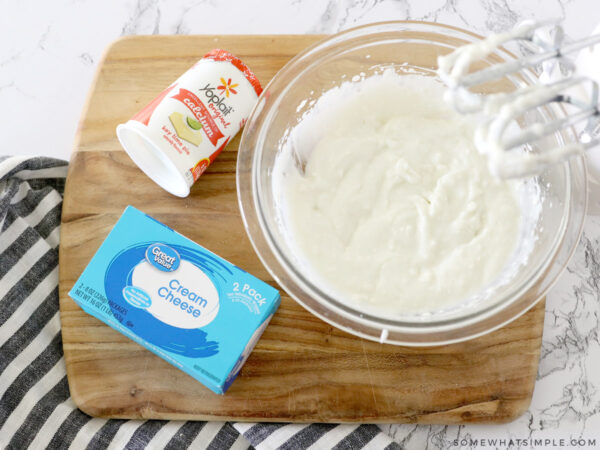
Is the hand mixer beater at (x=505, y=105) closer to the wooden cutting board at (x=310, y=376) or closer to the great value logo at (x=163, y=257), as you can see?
the wooden cutting board at (x=310, y=376)

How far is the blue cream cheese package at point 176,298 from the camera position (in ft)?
4.08

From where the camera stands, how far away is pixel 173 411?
1.32 meters

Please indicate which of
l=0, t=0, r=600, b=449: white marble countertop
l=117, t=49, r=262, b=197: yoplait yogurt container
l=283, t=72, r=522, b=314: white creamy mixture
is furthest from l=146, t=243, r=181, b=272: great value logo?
l=0, t=0, r=600, b=449: white marble countertop

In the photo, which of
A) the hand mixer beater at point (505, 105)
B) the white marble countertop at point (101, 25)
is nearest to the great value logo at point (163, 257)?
the white marble countertop at point (101, 25)

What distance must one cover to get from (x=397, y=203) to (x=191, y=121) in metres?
0.47

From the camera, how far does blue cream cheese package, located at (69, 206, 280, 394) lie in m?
1.24

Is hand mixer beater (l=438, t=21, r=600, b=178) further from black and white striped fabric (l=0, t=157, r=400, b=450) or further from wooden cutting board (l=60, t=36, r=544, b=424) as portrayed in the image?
black and white striped fabric (l=0, t=157, r=400, b=450)

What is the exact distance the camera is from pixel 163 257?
4.22 ft

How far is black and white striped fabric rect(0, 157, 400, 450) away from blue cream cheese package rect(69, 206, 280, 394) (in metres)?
0.14

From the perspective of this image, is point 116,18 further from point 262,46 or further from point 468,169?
point 468,169

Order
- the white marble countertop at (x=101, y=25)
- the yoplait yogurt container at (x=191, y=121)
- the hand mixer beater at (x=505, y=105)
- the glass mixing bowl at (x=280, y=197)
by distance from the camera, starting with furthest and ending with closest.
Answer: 1. the white marble countertop at (x=101, y=25)
2. the yoplait yogurt container at (x=191, y=121)
3. the glass mixing bowl at (x=280, y=197)
4. the hand mixer beater at (x=505, y=105)

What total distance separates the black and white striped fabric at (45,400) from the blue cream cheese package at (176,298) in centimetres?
14

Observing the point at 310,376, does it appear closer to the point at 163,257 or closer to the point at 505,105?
the point at 163,257

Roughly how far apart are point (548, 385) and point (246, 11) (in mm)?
1213
